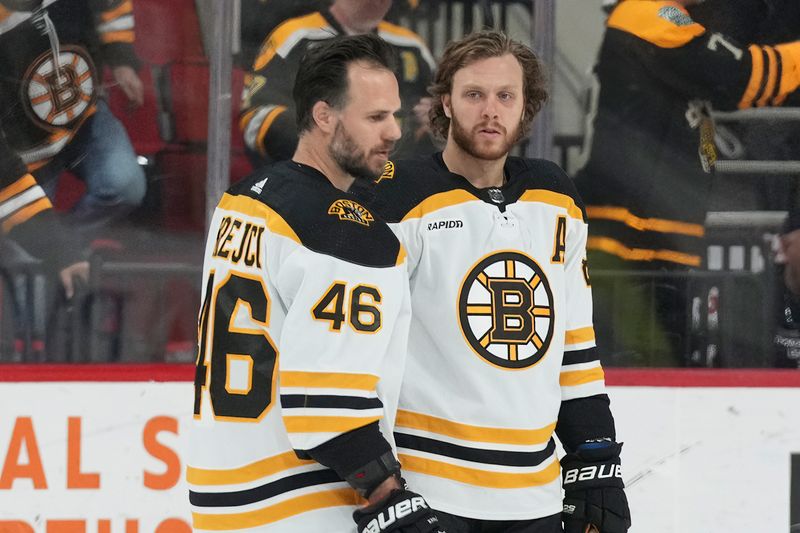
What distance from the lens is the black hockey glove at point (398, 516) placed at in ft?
4.99

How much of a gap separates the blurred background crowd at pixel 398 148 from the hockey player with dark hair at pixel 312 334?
3.92ft

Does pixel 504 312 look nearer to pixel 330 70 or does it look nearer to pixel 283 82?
pixel 330 70

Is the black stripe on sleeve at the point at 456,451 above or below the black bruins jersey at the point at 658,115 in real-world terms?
below

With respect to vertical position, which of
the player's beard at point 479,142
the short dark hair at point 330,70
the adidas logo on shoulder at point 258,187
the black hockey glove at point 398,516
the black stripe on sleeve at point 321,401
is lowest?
the black hockey glove at point 398,516

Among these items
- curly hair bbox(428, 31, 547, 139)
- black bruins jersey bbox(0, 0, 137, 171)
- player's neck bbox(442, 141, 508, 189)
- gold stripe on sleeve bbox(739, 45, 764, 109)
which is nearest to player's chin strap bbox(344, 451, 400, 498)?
player's neck bbox(442, 141, 508, 189)

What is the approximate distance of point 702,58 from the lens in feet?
9.57

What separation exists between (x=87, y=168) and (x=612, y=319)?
1.36 m

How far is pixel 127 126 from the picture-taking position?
284 centimetres

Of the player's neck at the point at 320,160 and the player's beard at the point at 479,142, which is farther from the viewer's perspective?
the player's beard at the point at 479,142

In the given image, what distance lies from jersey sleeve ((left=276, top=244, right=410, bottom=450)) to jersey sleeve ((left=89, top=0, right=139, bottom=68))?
4.92 ft

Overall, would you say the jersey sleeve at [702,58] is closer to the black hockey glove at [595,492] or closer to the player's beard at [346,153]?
the black hockey glove at [595,492]

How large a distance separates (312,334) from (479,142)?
51 centimetres

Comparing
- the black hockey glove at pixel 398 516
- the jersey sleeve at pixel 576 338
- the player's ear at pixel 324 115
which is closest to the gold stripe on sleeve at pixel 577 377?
the jersey sleeve at pixel 576 338

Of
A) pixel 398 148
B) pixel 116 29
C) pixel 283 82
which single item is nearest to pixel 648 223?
pixel 398 148
